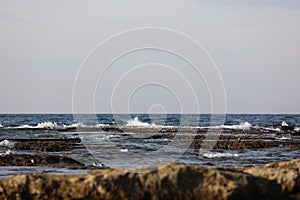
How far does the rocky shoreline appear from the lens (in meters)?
9.77

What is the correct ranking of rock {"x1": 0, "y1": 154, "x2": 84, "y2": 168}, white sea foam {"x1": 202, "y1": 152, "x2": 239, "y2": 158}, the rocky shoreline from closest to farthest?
the rocky shoreline → rock {"x1": 0, "y1": 154, "x2": 84, "y2": 168} → white sea foam {"x1": 202, "y1": 152, "x2": 239, "y2": 158}

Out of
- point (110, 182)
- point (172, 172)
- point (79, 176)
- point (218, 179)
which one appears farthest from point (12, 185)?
point (218, 179)

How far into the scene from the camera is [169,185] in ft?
32.1

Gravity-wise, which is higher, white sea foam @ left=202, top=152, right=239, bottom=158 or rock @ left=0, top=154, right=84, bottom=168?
white sea foam @ left=202, top=152, right=239, bottom=158

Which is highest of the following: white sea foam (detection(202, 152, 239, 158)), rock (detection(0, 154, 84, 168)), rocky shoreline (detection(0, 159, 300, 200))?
rocky shoreline (detection(0, 159, 300, 200))

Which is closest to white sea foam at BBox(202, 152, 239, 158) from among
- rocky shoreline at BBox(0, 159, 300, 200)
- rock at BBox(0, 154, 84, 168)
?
rock at BBox(0, 154, 84, 168)

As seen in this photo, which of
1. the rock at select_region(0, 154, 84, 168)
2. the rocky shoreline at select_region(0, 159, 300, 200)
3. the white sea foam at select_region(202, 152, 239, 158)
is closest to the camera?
the rocky shoreline at select_region(0, 159, 300, 200)

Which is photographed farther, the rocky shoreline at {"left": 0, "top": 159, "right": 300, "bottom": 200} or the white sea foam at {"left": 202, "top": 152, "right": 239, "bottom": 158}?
the white sea foam at {"left": 202, "top": 152, "right": 239, "bottom": 158}

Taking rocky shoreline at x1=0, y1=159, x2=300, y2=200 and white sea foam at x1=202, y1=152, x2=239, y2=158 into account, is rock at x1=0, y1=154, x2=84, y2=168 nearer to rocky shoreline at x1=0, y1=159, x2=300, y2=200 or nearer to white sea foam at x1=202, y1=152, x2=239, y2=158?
white sea foam at x1=202, y1=152, x2=239, y2=158

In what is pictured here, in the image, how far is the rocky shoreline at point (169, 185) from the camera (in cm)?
977

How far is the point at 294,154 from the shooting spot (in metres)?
29.2

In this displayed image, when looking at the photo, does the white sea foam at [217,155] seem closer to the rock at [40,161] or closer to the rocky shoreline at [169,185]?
the rock at [40,161]

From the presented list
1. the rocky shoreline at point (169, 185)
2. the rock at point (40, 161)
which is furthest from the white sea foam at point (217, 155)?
the rocky shoreline at point (169, 185)

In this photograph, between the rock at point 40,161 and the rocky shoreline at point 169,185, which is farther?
the rock at point 40,161
